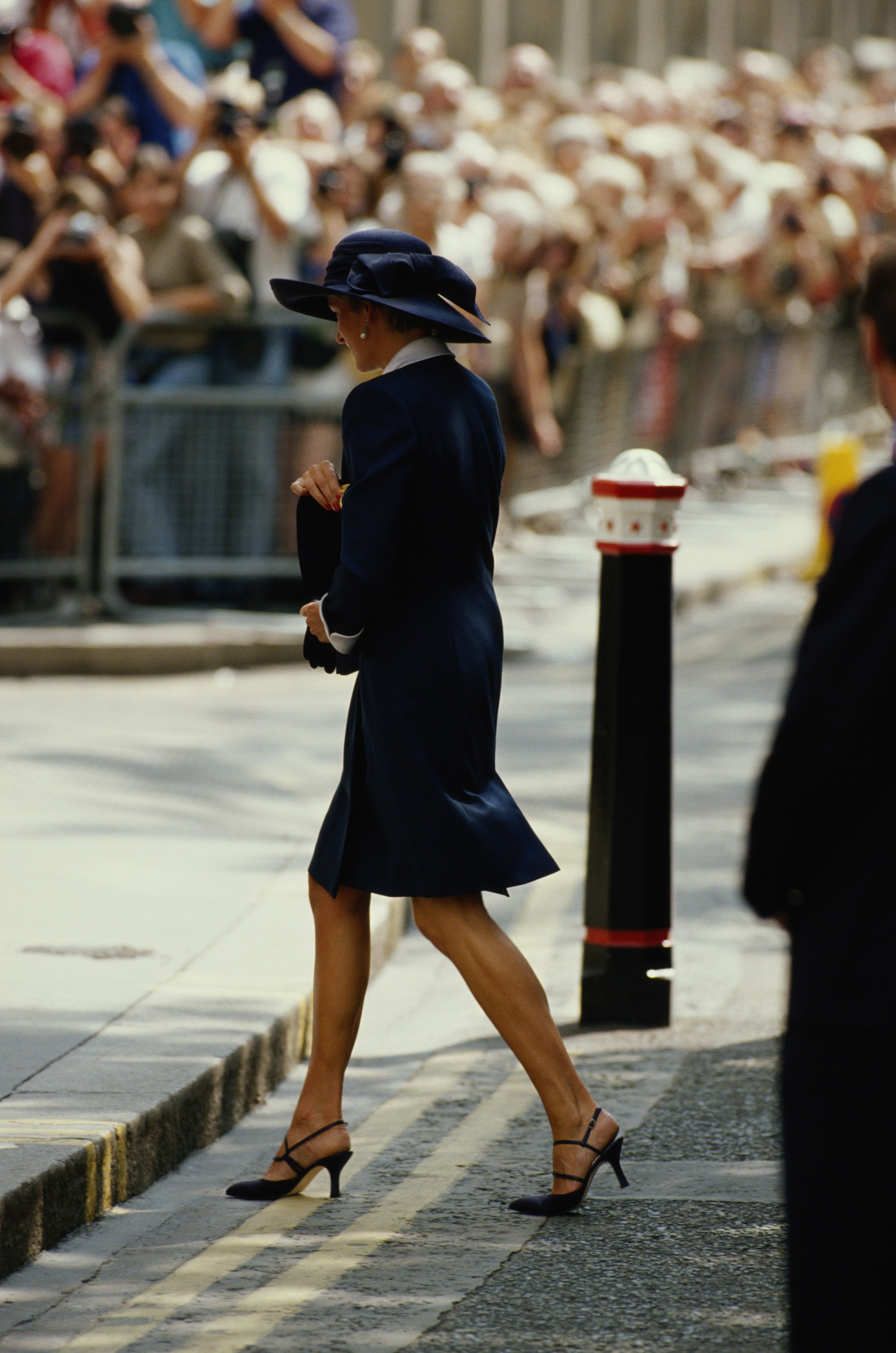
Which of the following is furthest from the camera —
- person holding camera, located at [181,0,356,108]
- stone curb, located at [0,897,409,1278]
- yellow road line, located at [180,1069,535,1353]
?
person holding camera, located at [181,0,356,108]

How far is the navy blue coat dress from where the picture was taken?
433 centimetres

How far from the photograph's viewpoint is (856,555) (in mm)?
2773

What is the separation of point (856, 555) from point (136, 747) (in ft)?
21.5

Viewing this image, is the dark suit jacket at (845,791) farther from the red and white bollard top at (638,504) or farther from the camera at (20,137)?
the camera at (20,137)

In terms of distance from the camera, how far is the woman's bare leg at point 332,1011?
15.2 ft

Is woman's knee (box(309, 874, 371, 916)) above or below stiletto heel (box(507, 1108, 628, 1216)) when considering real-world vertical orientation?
above

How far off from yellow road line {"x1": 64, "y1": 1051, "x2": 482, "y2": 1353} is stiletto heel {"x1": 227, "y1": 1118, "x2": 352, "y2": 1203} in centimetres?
2

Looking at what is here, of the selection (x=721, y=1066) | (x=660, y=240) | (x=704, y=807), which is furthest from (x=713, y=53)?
(x=721, y=1066)

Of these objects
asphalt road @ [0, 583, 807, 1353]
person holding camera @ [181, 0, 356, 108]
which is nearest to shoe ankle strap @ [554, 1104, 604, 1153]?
asphalt road @ [0, 583, 807, 1353]

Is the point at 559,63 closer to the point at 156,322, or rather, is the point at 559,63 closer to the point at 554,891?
the point at 156,322

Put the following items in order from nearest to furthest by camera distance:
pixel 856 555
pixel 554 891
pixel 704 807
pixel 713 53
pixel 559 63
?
pixel 856 555 → pixel 554 891 → pixel 704 807 → pixel 559 63 → pixel 713 53

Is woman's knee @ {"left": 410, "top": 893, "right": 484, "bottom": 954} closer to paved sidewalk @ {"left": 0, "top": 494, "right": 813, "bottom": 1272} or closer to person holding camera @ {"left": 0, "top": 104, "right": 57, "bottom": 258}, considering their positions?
paved sidewalk @ {"left": 0, "top": 494, "right": 813, "bottom": 1272}

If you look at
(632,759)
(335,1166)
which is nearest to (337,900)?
(335,1166)

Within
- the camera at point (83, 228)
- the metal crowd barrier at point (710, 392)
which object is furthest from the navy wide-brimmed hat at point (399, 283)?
the metal crowd barrier at point (710, 392)
